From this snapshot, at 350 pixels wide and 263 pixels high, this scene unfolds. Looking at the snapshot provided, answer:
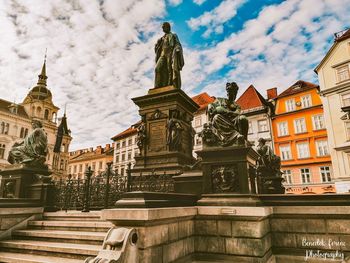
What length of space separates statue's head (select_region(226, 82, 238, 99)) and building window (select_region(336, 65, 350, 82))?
95.4ft

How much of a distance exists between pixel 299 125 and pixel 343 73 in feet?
27.6

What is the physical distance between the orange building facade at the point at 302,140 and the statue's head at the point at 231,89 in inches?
Answer: 1135

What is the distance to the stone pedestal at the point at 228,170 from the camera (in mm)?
5367

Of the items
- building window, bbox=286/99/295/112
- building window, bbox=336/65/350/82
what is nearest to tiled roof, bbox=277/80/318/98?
building window, bbox=286/99/295/112

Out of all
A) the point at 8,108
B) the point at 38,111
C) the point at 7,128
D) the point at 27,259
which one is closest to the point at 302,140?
the point at 27,259

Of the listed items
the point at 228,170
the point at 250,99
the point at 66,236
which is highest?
the point at 250,99

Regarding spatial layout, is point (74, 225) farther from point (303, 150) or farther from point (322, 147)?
point (303, 150)

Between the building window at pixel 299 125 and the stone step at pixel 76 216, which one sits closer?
the stone step at pixel 76 216

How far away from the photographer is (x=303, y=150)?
33.4m

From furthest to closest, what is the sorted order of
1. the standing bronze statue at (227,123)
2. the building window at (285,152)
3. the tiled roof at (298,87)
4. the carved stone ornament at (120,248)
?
1. the tiled roof at (298,87)
2. the building window at (285,152)
3. the standing bronze statue at (227,123)
4. the carved stone ornament at (120,248)

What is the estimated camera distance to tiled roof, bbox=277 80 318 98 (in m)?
35.3

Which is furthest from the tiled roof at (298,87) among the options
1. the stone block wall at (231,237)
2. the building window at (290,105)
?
the stone block wall at (231,237)

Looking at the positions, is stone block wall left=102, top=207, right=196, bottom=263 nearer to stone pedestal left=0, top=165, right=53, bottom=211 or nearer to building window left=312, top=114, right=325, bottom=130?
stone pedestal left=0, top=165, right=53, bottom=211

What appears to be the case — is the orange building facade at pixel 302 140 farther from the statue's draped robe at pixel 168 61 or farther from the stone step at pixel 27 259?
the stone step at pixel 27 259
